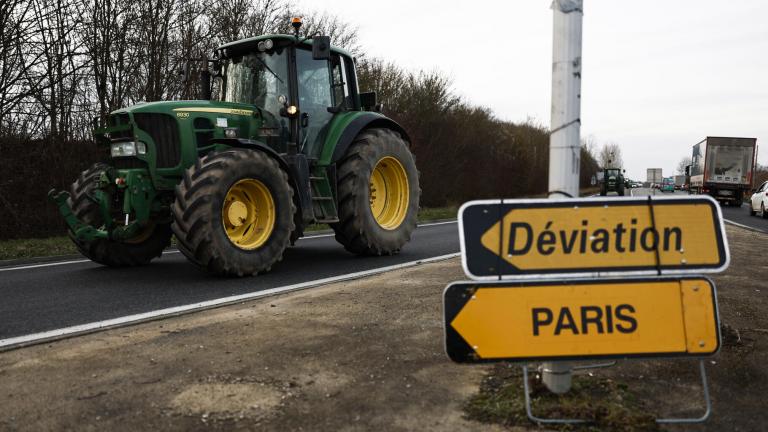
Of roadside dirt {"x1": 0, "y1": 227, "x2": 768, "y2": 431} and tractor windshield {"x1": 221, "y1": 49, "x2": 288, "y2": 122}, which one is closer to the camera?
roadside dirt {"x1": 0, "y1": 227, "x2": 768, "y2": 431}

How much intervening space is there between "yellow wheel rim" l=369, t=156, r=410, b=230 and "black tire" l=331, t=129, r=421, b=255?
0.17m

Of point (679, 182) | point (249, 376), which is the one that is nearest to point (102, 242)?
point (249, 376)

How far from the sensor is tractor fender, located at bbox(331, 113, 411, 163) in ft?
27.2

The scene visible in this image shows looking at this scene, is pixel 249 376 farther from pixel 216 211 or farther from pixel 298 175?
pixel 298 175

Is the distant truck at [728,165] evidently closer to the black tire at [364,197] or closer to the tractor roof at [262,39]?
the black tire at [364,197]

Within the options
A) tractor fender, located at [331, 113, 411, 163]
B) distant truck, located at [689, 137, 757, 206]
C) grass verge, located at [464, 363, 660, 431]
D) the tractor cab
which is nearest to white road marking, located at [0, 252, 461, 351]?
tractor fender, located at [331, 113, 411, 163]

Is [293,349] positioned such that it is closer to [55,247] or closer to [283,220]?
[283,220]

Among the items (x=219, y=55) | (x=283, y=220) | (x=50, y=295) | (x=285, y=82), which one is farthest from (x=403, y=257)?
(x=50, y=295)

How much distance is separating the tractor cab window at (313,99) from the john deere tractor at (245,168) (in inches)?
0.6

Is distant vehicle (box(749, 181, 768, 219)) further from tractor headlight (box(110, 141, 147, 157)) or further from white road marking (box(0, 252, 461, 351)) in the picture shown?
tractor headlight (box(110, 141, 147, 157))

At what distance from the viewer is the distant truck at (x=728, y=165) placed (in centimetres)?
3309

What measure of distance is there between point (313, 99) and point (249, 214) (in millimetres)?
2060

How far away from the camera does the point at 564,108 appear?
2.98 m

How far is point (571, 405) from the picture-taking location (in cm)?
285
